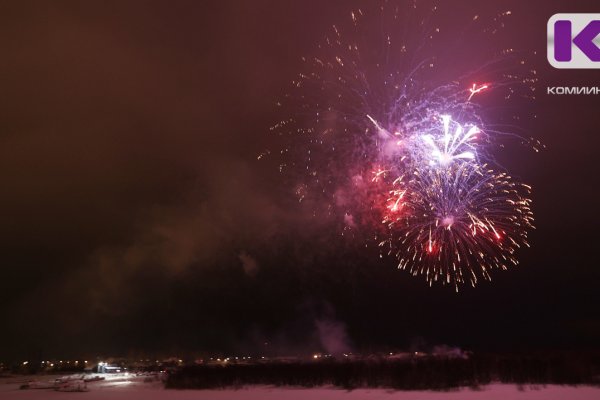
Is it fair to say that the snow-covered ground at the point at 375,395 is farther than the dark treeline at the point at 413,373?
No

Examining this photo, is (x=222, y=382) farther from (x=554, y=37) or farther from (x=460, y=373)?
(x=554, y=37)

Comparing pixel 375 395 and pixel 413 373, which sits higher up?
pixel 413 373

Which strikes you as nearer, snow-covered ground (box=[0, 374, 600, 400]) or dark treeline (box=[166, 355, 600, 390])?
snow-covered ground (box=[0, 374, 600, 400])

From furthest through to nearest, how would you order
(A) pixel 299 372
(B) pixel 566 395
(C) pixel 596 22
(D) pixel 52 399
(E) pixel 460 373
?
1. (A) pixel 299 372
2. (E) pixel 460 373
3. (D) pixel 52 399
4. (B) pixel 566 395
5. (C) pixel 596 22

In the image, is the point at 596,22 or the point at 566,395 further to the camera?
the point at 566,395

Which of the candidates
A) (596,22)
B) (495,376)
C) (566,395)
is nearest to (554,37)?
(596,22)

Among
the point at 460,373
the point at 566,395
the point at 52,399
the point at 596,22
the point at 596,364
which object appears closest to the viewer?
the point at 596,22

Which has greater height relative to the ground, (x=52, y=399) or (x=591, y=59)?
(x=591, y=59)

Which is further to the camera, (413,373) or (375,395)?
(413,373)
